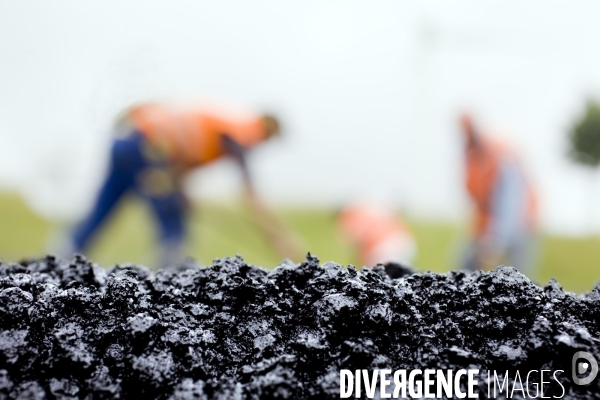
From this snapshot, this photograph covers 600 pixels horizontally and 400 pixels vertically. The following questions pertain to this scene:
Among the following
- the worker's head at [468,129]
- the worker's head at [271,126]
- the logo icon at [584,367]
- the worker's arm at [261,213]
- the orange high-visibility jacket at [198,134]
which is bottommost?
the logo icon at [584,367]

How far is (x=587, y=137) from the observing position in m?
6.17

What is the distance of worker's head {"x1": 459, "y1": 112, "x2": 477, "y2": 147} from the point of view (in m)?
3.08

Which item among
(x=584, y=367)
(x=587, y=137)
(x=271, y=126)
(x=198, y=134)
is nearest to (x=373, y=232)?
(x=271, y=126)

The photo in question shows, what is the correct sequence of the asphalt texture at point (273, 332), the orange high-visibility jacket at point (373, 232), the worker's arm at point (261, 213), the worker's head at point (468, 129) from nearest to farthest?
1. the asphalt texture at point (273, 332)
2. the worker's arm at point (261, 213)
3. the worker's head at point (468, 129)
4. the orange high-visibility jacket at point (373, 232)

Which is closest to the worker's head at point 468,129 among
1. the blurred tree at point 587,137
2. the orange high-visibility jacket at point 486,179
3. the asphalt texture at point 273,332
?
the orange high-visibility jacket at point 486,179

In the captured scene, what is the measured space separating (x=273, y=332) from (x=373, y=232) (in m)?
3.42

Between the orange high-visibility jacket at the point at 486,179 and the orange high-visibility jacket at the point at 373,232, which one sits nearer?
the orange high-visibility jacket at the point at 486,179

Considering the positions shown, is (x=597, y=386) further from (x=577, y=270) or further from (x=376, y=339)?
(x=577, y=270)

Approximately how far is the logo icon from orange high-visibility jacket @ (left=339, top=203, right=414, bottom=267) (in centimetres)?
315

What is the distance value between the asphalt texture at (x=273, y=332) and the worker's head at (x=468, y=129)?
2.75m

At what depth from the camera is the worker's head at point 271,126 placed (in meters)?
2.97

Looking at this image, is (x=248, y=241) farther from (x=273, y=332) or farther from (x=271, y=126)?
(x=273, y=332)

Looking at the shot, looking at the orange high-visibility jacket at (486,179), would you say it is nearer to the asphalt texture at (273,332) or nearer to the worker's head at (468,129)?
the worker's head at (468,129)

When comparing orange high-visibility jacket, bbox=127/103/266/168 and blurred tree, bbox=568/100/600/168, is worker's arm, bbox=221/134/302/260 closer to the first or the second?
orange high-visibility jacket, bbox=127/103/266/168
